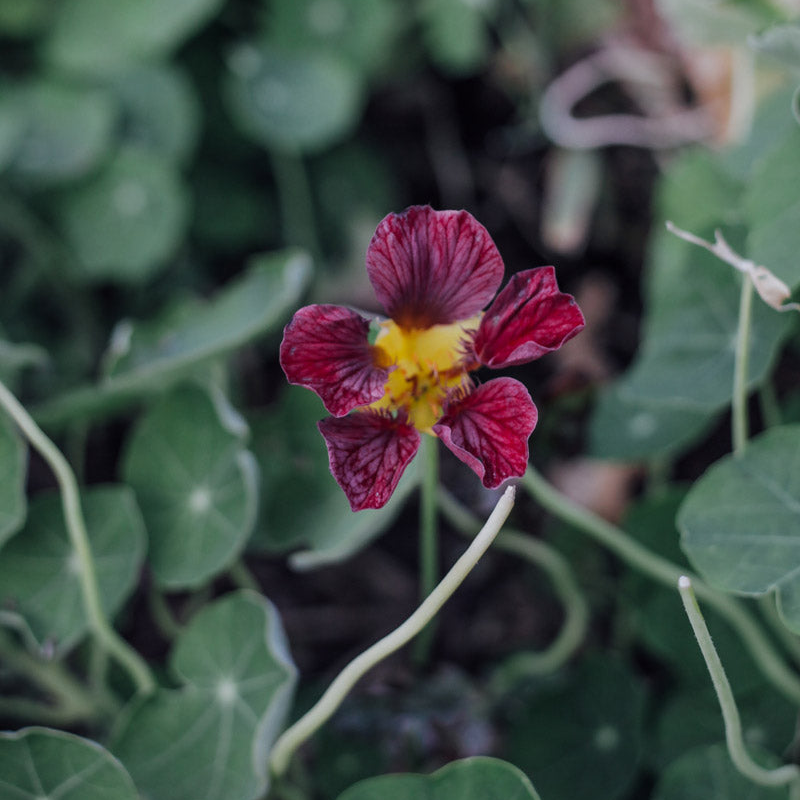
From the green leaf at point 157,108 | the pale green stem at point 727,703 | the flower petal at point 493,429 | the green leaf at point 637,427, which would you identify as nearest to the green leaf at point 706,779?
the pale green stem at point 727,703

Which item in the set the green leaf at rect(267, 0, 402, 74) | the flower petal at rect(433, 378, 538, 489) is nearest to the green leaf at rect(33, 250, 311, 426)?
the flower petal at rect(433, 378, 538, 489)

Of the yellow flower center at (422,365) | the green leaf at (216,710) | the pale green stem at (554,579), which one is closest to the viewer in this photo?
the yellow flower center at (422,365)

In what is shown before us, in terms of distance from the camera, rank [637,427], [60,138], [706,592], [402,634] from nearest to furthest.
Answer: [402,634] → [706,592] → [637,427] → [60,138]

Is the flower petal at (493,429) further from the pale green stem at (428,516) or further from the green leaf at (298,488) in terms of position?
the green leaf at (298,488)

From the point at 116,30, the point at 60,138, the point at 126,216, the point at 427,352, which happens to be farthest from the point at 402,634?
the point at 116,30

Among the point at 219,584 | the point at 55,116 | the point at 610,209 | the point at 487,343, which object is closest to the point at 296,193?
the point at 55,116

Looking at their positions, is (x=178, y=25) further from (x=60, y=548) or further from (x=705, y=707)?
(x=705, y=707)

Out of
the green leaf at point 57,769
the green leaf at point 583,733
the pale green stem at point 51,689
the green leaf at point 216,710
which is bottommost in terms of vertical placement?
the green leaf at point 583,733

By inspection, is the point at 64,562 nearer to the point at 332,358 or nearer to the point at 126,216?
the point at 332,358
